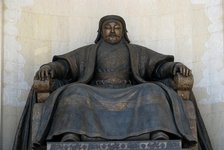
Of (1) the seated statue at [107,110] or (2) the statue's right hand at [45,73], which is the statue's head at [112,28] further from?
(2) the statue's right hand at [45,73]

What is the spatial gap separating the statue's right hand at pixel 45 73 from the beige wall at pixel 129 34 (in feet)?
4.10

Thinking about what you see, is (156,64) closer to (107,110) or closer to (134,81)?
(134,81)

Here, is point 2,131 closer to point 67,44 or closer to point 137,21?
point 67,44

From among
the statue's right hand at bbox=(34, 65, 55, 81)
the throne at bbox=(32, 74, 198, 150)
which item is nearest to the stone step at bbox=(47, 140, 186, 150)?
the throne at bbox=(32, 74, 198, 150)

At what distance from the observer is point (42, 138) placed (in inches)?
368

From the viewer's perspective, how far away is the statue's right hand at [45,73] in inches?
385

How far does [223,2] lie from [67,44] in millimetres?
2239

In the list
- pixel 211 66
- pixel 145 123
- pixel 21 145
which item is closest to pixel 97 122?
pixel 145 123

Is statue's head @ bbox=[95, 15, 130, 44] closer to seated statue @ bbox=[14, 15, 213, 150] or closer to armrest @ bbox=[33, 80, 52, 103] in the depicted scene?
seated statue @ bbox=[14, 15, 213, 150]

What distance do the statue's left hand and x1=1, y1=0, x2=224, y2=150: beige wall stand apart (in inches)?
53.3

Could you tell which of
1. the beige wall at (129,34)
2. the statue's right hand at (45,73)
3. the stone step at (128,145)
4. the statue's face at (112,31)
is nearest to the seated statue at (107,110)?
the statue's right hand at (45,73)

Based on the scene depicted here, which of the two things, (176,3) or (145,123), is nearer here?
(145,123)

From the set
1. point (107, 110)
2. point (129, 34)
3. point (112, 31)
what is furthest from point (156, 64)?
point (107, 110)

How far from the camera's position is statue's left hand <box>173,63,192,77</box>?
32.4ft
